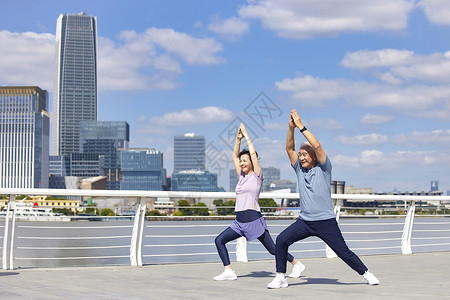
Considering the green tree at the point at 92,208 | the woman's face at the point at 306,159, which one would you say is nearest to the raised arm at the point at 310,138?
the woman's face at the point at 306,159

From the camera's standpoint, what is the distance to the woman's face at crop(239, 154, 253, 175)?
6504 millimetres

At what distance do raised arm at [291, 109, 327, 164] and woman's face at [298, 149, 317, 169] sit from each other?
0.08 m

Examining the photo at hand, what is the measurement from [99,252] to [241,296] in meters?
27.2

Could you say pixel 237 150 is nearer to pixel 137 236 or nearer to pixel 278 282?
pixel 278 282

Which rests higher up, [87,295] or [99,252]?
[87,295]

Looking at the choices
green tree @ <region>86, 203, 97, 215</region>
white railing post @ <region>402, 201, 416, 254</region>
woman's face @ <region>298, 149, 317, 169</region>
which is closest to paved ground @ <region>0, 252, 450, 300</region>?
woman's face @ <region>298, 149, 317, 169</region>

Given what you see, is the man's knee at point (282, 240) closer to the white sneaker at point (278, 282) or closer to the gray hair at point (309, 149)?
the white sneaker at point (278, 282)

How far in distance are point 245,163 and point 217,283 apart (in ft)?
4.22

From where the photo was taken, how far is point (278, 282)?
225 inches

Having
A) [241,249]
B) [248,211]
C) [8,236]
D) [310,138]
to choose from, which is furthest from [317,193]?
[8,236]

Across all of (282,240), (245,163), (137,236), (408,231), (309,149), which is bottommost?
(408,231)

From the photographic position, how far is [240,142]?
680 cm

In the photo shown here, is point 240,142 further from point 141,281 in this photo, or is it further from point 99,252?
point 99,252

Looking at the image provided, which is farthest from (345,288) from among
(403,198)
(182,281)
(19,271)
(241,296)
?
(403,198)
